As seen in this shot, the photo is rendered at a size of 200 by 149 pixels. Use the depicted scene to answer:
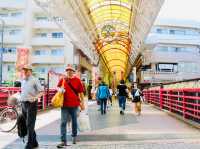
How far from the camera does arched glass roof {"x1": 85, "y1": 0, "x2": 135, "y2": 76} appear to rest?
27.2 m

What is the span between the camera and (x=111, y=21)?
33.2 metres

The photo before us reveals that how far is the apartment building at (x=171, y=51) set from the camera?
202 feet

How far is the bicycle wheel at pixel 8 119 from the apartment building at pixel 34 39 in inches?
1772

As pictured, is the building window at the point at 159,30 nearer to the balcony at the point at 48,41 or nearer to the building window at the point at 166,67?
the building window at the point at 166,67

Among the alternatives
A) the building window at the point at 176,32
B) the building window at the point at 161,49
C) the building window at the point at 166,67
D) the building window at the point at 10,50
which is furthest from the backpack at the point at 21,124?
the building window at the point at 176,32

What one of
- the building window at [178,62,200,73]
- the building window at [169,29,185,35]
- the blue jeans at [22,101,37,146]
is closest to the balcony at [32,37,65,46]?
the building window at [178,62,200,73]

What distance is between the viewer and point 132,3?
25.7 m

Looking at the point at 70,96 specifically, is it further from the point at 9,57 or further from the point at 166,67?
the point at 166,67

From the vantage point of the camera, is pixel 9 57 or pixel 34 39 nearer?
pixel 9 57

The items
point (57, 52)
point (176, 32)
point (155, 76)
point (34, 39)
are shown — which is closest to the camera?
point (57, 52)

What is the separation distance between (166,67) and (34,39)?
19.8 meters

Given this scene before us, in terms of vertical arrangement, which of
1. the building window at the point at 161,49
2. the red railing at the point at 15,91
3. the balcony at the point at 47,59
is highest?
the building window at the point at 161,49

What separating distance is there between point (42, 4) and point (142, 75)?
42253 mm

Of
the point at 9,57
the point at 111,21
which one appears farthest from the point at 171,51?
the point at 111,21
